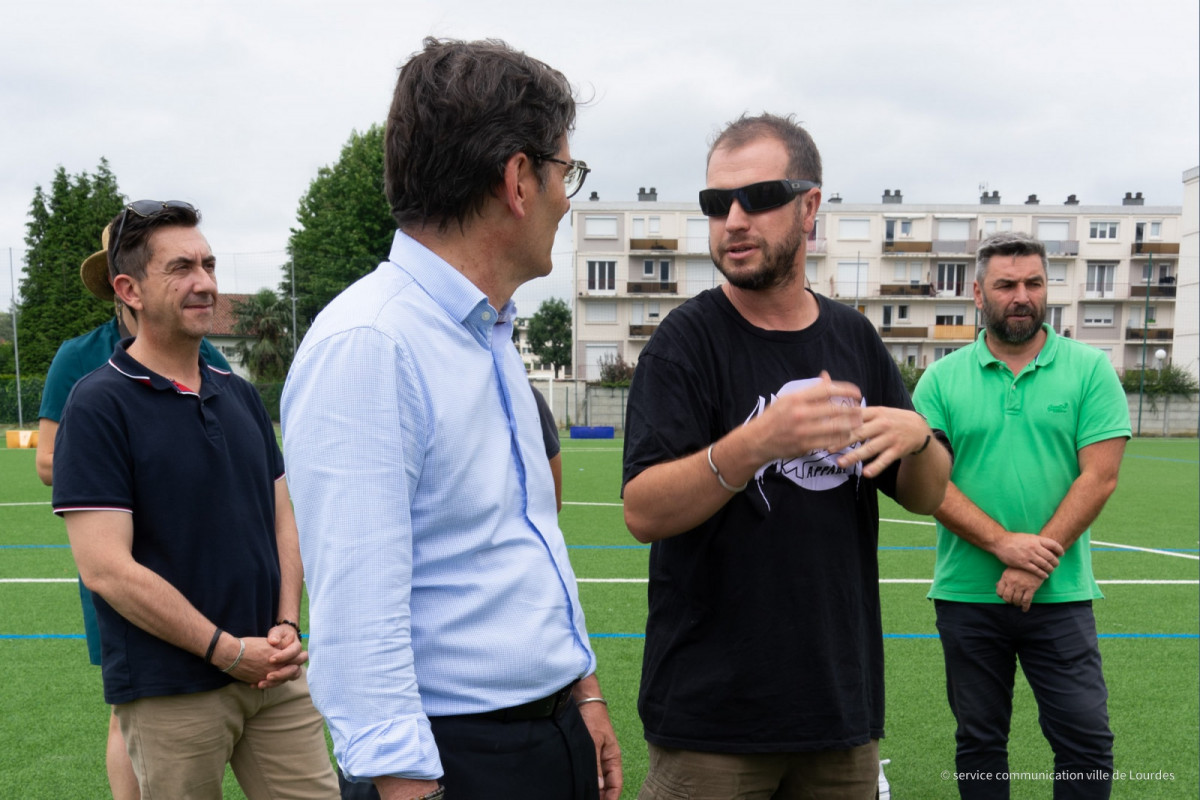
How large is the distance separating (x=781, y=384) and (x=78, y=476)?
6.37 feet

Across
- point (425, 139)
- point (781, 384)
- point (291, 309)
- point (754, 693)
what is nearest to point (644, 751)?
point (754, 693)

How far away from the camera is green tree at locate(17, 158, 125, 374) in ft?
118

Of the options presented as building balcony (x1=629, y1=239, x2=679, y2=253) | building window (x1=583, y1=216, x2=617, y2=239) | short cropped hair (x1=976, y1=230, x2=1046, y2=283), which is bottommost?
short cropped hair (x1=976, y1=230, x2=1046, y2=283)

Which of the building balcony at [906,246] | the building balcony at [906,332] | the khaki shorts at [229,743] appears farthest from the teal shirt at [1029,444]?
the building balcony at [906,246]

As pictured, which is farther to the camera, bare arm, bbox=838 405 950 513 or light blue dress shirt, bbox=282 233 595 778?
bare arm, bbox=838 405 950 513

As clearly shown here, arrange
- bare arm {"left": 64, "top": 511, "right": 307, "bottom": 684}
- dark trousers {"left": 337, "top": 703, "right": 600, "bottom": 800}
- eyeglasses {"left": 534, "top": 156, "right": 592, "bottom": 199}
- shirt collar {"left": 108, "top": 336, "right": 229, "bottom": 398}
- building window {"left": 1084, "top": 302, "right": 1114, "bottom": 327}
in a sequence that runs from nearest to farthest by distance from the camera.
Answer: dark trousers {"left": 337, "top": 703, "right": 600, "bottom": 800} → eyeglasses {"left": 534, "top": 156, "right": 592, "bottom": 199} → bare arm {"left": 64, "top": 511, "right": 307, "bottom": 684} → shirt collar {"left": 108, "top": 336, "right": 229, "bottom": 398} → building window {"left": 1084, "top": 302, "right": 1114, "bottom": 327}

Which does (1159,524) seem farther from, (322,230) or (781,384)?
(322,230)

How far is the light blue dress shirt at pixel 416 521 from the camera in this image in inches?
54.1

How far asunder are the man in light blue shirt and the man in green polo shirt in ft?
6.92

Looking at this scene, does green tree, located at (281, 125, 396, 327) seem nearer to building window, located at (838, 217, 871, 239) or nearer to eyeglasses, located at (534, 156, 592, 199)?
building window, located at (838, 217, 871, 239)

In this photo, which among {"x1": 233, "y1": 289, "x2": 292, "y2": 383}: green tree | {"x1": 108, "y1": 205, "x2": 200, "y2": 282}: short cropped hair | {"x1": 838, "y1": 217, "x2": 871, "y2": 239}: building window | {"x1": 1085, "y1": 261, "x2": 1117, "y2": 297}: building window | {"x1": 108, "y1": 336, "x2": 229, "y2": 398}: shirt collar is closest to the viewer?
{"x1": 108, "y1": 336, "x2": 229, "y2": 398}: shirt collar

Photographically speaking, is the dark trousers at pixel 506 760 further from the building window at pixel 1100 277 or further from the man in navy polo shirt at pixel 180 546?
the building window at pixel 1100 277

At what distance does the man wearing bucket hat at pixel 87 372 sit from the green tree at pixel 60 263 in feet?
114

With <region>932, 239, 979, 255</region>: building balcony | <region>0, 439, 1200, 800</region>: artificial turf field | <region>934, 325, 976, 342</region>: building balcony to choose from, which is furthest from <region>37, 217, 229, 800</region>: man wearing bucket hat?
<region>932, 239, 979, 255</region>: building balcony
